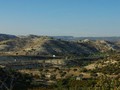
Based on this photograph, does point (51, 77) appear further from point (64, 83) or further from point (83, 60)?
point (83, 60)

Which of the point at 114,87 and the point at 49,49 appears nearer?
the point at 114,87

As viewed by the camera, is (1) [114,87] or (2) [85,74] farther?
(2) [85,74]

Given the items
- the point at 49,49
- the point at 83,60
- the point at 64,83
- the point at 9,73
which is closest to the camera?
the point at 64,83

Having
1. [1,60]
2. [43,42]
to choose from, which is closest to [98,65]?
[1,60]

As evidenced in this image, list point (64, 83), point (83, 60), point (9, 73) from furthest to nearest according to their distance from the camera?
point (83, 60) → point (9, 73) → point (64, 83)

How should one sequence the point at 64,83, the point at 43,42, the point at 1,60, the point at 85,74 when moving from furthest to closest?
the point at 43,42 → the point at 1,60 → the point at 85,74 → the point at 64,83

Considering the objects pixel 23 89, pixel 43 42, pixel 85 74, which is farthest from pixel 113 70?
pixel 43 42

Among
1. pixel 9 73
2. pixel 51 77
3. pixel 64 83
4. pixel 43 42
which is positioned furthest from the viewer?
pixel 43 42

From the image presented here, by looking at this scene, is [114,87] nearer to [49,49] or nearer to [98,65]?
[98,65]

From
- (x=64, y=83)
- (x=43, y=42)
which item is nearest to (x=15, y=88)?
(x=64, y=83)
